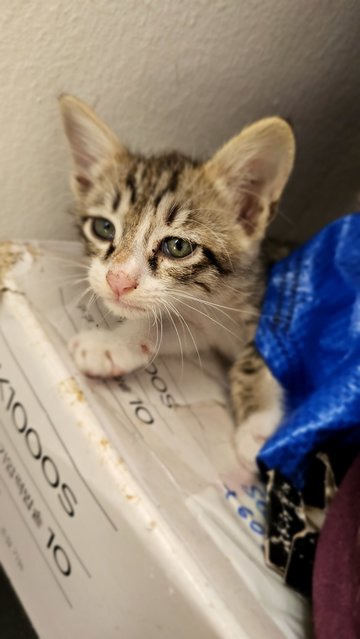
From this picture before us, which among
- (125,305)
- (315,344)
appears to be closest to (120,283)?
(125,305)

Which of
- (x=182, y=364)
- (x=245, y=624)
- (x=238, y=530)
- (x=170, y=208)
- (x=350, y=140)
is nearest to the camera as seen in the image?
(x=245, y=624)

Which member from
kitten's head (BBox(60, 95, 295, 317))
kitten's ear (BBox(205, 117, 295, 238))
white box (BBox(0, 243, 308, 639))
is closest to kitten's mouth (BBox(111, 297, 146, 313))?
kitten's head (BBox(60, 95, 295, 317))

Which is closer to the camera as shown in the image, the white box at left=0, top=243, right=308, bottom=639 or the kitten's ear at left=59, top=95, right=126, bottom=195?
the white box at left=0, top=243, right=308, bottom=639

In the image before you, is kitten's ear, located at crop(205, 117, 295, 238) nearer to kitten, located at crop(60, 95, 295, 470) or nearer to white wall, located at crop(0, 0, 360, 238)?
kitten, located at crop(60, 95, 295, 470)

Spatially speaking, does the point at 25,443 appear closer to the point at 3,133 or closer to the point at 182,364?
the point at 182,364

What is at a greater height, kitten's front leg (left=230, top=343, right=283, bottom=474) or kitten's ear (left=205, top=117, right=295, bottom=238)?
kitten's ear (left=205, top=117, right=295, bottom=238)

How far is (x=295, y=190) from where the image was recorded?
4.25 ft

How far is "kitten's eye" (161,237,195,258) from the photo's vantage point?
2.29 feet

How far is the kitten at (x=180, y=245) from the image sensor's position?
673 millimetres

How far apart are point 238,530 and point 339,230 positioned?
0.53m

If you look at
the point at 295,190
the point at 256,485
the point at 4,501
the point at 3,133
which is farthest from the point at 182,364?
the point at 295,190

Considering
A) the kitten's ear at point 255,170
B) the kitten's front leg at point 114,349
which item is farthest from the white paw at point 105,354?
the kitten's ear at point 255,170

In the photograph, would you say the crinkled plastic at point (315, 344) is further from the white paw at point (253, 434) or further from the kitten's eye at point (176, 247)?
the kitten's eye at point (176, 247)

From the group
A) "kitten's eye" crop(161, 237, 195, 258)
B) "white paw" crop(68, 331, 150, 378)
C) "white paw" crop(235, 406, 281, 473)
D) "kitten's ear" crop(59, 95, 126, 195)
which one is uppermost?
"kitten's ear" crop(59, 95, 126, 195)
